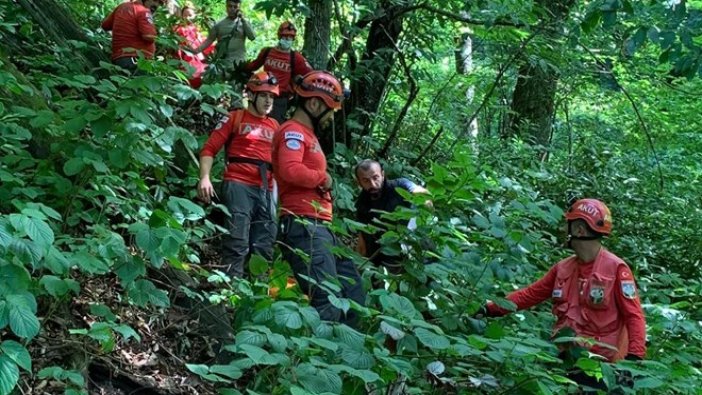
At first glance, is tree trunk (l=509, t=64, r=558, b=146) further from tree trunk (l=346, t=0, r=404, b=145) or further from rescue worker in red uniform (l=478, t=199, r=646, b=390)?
rescue worker in red uniform (l=478, t=199, r=646, b=390)

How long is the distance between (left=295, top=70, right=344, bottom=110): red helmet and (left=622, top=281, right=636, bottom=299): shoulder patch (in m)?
2.22

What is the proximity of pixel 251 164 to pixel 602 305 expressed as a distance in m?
3.04

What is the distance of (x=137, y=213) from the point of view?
5051 millimetres

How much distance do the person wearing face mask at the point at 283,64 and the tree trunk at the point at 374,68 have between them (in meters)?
0.75

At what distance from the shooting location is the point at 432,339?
12.0ft

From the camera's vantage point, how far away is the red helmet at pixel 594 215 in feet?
17.0

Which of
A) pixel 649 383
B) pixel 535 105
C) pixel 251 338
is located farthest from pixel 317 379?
pixel 535 105

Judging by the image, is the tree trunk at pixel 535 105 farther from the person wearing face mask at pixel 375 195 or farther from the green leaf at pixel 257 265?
the green leaf at pixel 257 265

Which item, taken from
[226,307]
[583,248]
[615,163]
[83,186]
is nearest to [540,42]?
[615,163]

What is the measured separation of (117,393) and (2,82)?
204cm

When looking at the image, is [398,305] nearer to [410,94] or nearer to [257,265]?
[257,265]

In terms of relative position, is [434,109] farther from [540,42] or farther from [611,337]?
[611,337]

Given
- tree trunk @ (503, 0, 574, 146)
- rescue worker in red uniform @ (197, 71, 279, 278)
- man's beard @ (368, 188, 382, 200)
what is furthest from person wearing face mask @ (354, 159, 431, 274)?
tree trunk @ (503, 0, 574, 146)

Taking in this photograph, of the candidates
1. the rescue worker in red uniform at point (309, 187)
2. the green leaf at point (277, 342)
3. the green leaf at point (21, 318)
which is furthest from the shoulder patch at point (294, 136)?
the green leaf at point (21, 318)
